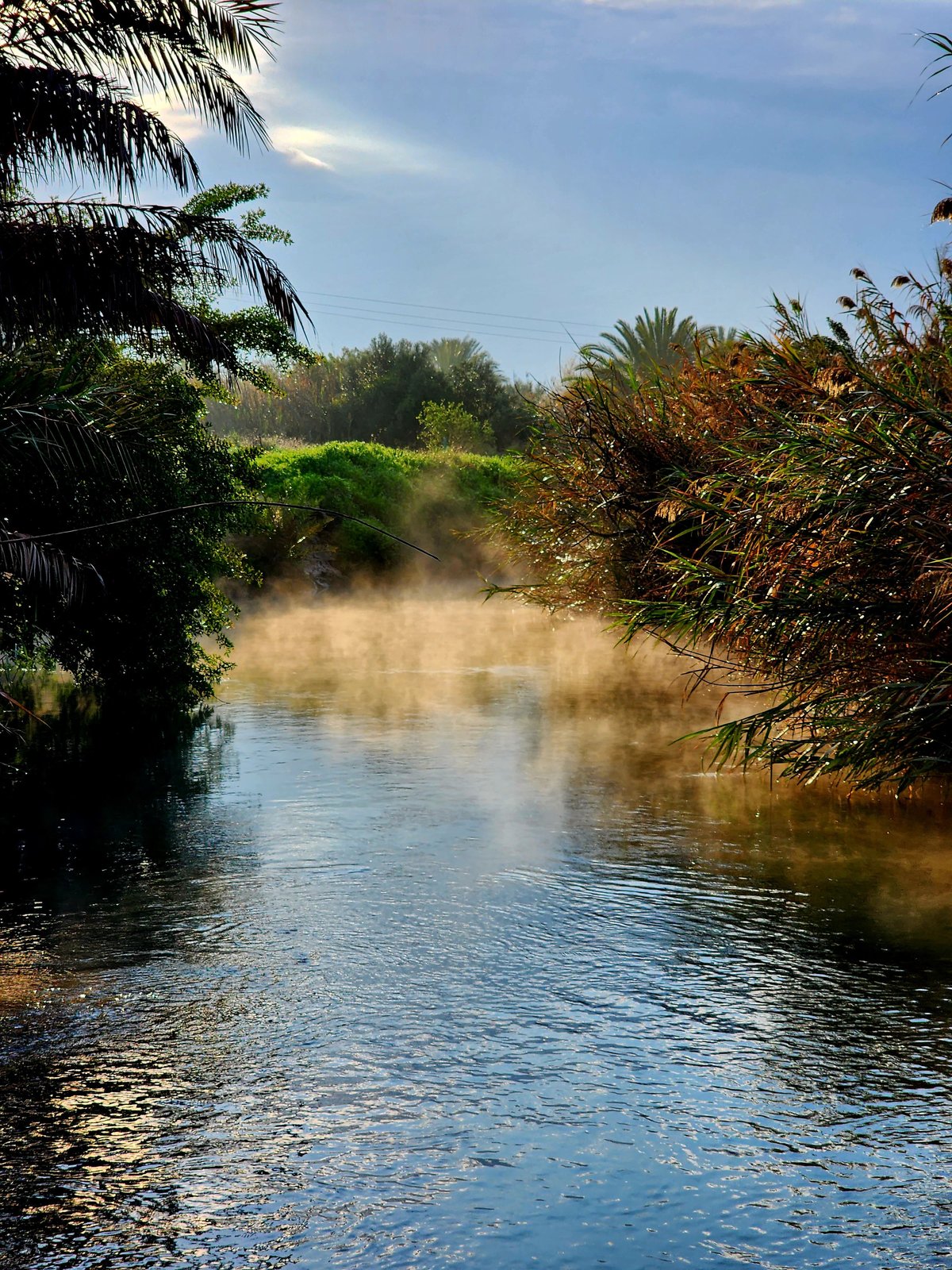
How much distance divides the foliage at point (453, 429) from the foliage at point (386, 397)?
2.42 meters

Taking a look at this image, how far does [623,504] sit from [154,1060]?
351 inches

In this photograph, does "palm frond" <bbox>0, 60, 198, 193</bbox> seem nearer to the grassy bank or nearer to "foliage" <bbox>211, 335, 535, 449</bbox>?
the grassy bank

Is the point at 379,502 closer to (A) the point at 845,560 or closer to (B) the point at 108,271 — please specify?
(B) the point at 108,271

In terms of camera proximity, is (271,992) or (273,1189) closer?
(273,1189)

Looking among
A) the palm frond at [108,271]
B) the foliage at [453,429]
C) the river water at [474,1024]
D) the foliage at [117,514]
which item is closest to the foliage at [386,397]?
the foliage at [453,429]

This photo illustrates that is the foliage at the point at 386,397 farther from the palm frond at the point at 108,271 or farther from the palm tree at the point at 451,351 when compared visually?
the palm frond at the point at 108,271

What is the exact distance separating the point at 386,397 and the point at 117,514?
42897 mm

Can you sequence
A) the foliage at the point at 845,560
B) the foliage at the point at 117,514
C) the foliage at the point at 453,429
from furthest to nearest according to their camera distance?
the foliage at the point at 453,429
the foliage at the point at 117,514
the foliage at the point at 845,560

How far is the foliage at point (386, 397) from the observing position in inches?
2082

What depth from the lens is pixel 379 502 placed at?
32625mm

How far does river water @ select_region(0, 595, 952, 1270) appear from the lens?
4.03 metres

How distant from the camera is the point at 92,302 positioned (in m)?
9.93

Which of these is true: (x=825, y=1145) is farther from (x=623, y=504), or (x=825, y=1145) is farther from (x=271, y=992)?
(x=623, y=504)

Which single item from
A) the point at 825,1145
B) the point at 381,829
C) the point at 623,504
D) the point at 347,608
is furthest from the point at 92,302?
the point at 347,608
